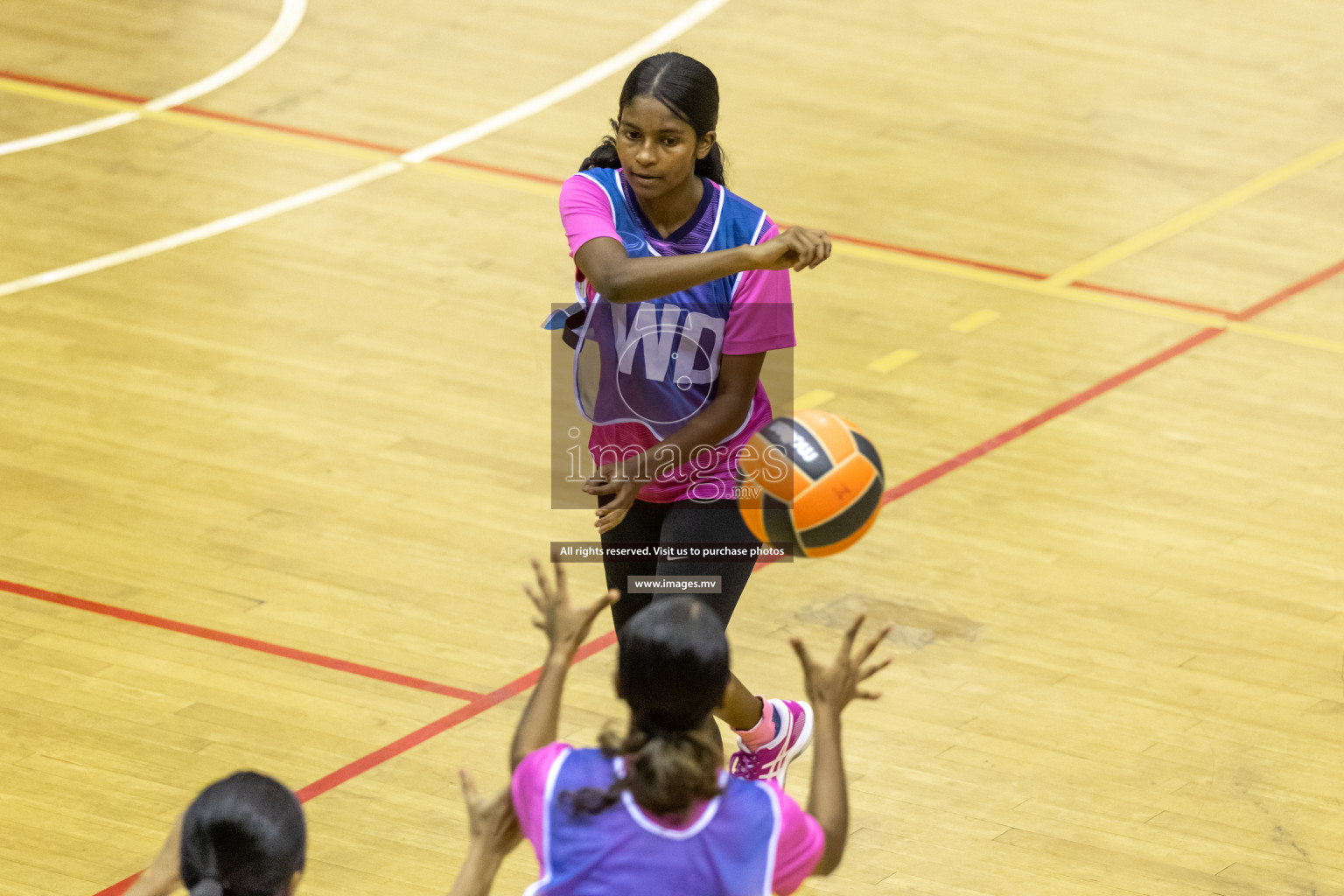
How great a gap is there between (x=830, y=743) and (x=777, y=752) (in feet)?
5.98

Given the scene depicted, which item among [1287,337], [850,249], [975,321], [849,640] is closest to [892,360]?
[975,321]

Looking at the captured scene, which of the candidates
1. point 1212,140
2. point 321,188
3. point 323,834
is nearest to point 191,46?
point 321,188

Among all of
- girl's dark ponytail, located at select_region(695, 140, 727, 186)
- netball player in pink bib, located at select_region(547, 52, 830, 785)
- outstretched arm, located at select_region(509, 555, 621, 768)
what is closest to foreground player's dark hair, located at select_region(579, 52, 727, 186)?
netball player in pink bib, located at select_region(547, 52, 830, 785)

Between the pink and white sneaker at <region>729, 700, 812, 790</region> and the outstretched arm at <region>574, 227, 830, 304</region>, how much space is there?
1407 millimetres

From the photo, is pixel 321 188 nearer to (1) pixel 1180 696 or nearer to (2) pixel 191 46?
(2) pixel 191 46

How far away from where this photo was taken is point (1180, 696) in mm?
6043

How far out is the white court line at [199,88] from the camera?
1035 centimetres

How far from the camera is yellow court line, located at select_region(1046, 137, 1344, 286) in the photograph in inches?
376

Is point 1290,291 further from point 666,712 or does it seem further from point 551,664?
point 666,712

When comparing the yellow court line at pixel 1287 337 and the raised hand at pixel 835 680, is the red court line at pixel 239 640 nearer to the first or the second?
the raised hand at pixel 835 680

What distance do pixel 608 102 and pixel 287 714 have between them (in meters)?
6.66

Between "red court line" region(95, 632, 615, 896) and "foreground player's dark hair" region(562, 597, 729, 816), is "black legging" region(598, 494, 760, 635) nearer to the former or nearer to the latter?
"red court line" region(95, 632, 615, 896)

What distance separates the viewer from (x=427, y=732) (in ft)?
18.5

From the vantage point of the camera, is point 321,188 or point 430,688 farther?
point 321,188
